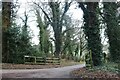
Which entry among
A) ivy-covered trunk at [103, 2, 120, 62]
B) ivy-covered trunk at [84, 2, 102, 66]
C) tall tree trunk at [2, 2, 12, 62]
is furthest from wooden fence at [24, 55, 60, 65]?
ivy-covered trunk at [84, 2, 102, 66]

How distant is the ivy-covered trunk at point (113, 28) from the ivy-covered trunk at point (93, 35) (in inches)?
79.1

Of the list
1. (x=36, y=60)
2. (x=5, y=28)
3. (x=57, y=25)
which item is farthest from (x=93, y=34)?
(x=57, y=25)

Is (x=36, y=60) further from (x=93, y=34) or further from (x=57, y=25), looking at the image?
(x=57, y=25)

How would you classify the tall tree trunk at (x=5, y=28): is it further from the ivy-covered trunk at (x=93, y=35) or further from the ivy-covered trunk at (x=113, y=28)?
the ivy-covered trunk at (x=113, y=28)

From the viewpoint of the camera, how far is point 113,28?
13.8 metres

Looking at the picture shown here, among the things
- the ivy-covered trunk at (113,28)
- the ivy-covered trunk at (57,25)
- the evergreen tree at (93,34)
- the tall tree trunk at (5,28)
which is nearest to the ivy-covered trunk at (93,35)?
the evergreen tree at (93,34)

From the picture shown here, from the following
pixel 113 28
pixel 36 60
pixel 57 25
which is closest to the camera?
pixel 113 28

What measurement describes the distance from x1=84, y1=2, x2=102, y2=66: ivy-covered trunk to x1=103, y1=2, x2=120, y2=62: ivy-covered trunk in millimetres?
2010

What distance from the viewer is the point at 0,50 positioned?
48.9 ft

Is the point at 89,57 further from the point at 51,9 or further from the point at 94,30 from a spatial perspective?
the point at 51,9

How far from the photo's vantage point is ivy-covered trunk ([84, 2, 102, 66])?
38.7ft

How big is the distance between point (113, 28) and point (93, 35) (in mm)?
2477

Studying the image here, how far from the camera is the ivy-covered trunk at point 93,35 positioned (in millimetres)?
11789

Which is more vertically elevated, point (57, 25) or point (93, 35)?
point (57, 25)
